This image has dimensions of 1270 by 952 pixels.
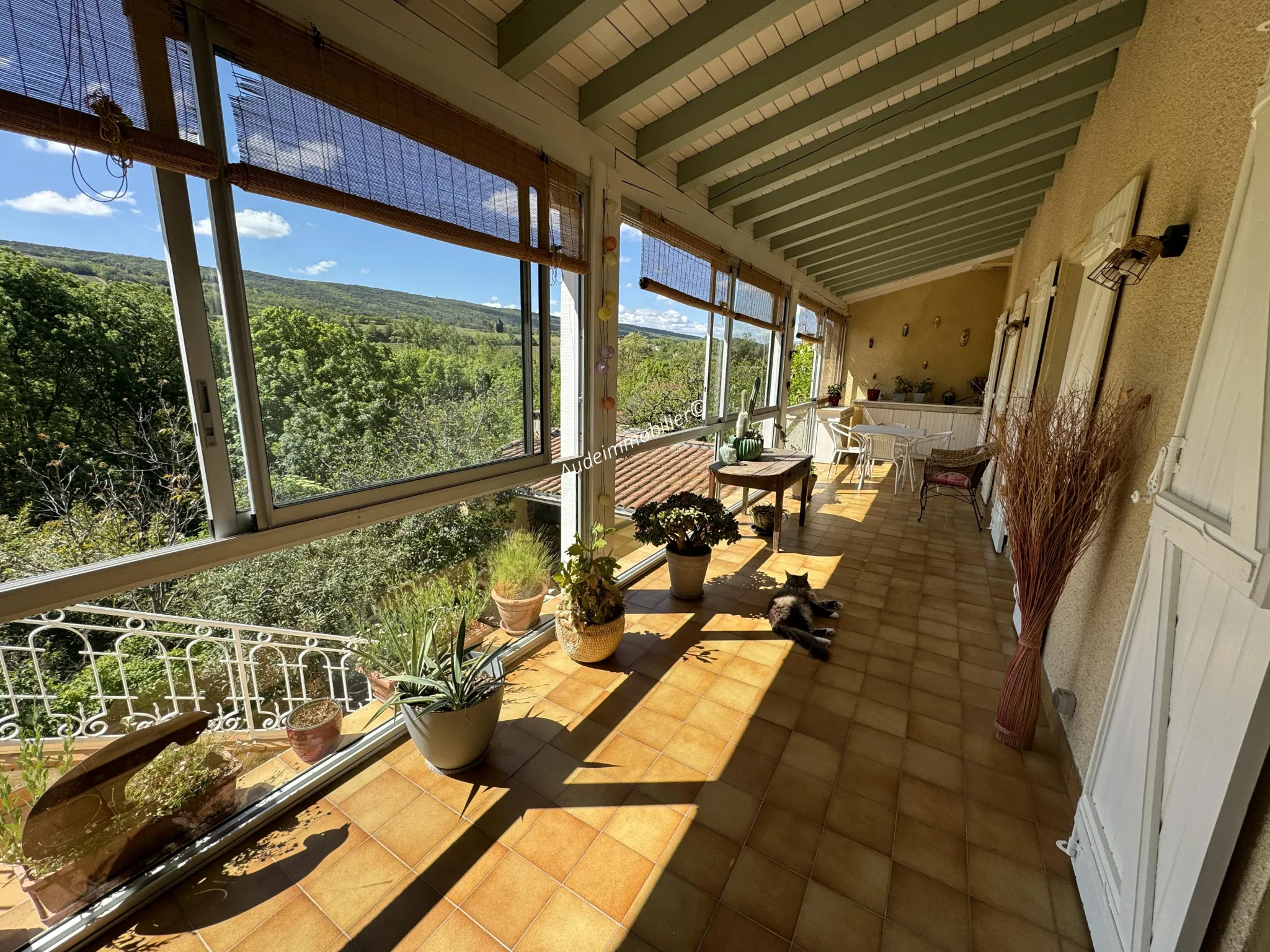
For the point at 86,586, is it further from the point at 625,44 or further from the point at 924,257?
the point at 924,257

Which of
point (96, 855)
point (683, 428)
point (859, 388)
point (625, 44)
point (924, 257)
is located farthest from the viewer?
point (859, 388)

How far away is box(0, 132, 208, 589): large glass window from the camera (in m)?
1.09

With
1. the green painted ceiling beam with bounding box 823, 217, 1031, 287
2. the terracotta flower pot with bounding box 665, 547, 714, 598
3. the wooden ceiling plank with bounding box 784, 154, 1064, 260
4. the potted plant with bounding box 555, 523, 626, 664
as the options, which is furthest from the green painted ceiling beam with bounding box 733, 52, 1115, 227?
the potted plant with bounding box 555, 523, 626, 664

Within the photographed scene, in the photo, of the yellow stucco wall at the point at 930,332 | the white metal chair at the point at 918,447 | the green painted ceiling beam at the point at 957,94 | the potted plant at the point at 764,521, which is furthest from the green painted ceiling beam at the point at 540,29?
the yellow stucco wall at the point at 930,332

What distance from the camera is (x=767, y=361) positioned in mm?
5641

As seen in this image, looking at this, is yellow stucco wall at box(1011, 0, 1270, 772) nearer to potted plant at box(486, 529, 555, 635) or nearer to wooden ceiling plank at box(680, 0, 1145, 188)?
wooden ceiling plank at box(680, 0, 1145, 188)

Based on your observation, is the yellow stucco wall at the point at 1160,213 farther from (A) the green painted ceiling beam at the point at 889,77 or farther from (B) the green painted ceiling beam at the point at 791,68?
(B) the green painted ceiling beam at the point at 791,68

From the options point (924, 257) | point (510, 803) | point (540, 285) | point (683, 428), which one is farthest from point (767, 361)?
point (510, 803)

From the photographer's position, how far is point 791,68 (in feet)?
7.13

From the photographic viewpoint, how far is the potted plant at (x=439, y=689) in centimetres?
173

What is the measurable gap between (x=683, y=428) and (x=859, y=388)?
5.54 meters

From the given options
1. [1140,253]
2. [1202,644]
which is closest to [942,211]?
[1140,253]

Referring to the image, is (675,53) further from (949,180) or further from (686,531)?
(949,180)

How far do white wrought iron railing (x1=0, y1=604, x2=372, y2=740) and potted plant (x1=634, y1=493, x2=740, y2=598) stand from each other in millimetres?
1659
